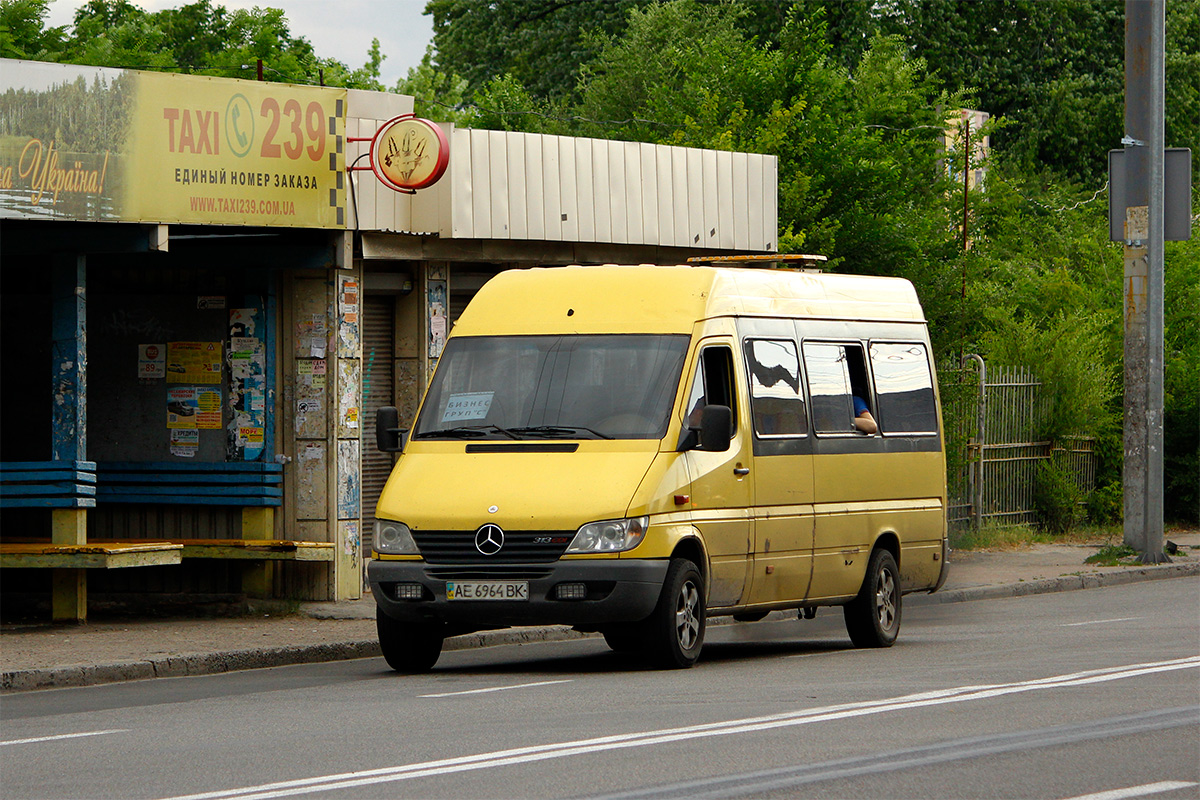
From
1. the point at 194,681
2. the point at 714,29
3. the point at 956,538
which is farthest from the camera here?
the point at 714,29

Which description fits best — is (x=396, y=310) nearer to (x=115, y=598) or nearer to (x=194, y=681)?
(x=115, y=598)

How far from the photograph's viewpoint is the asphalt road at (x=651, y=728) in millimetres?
7531

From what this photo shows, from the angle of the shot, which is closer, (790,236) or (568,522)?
(568,522)

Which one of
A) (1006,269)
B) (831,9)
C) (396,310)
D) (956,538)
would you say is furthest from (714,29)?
(396,310)

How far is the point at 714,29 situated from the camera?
4769cm

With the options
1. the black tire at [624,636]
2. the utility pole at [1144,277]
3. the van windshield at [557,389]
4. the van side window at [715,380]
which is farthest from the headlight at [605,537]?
the utility pole at [1144,277]

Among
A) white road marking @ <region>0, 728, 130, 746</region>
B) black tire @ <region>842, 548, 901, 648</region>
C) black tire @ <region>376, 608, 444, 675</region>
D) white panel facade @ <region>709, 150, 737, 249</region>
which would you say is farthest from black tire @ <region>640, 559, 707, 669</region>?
white panel facade @ <region>709, 150, 737, 249</region>

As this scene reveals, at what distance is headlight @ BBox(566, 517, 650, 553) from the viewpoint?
11.6 meters

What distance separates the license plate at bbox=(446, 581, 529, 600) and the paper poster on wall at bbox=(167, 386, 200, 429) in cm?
599

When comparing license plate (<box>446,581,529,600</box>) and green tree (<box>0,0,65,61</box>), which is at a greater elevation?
green tree (<box>0,0,65,61</box>)

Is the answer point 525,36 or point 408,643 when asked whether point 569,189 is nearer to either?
point 408,643

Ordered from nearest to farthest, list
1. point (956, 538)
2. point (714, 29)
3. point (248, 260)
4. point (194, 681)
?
point (194, 681) < point (248, 260) < point (956, 538) < point (714, 29)

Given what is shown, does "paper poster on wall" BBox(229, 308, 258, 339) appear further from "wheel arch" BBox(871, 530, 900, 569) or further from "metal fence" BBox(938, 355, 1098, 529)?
"metal fence" BBox(938, 355, 1098, 529)

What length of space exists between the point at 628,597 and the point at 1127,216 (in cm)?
1182
